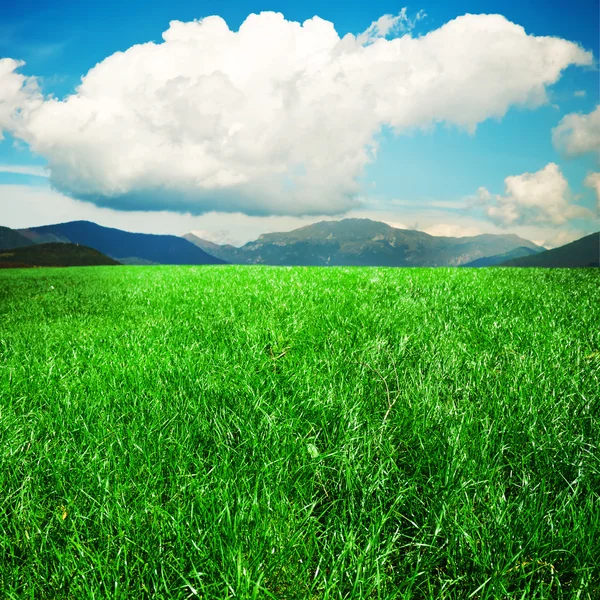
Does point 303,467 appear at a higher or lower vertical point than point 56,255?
lower

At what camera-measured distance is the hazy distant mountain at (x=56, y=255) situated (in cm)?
14225

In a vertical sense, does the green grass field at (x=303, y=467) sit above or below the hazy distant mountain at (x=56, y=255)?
below

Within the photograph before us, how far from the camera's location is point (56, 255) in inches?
5891

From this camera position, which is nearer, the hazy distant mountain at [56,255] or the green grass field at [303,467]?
the green grass field at [303,467]

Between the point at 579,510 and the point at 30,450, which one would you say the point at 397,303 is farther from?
the point at 30,450

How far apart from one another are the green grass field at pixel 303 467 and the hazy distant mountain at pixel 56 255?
15223cm

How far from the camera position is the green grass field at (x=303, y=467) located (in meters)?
1.62

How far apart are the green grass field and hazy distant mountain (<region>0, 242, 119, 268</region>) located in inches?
5993

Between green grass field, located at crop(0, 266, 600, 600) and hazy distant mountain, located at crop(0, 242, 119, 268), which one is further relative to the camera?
hazy distant mountain, located at crop(0, 242, 119, 268)

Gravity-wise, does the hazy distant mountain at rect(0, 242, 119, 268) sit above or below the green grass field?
above

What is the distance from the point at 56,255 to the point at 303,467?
175644mm

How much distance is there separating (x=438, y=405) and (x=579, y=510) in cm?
109

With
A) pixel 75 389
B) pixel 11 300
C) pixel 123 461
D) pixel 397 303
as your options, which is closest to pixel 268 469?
pixel 123 461

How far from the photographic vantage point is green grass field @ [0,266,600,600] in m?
1.62
